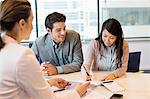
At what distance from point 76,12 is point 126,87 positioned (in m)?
2.85

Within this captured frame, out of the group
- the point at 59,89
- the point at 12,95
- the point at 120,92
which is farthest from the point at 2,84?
the point at 120,92

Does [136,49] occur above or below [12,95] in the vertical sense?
below

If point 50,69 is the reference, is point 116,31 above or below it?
above

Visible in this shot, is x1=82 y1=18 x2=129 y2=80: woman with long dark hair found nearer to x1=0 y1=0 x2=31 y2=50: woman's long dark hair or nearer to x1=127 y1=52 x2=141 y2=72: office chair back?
x1=127 y1=52 x2=141 y2=72: office chair back

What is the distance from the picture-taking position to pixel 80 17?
455cm

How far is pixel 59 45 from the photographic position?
252cm

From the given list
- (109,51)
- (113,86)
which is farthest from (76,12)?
(113,86)

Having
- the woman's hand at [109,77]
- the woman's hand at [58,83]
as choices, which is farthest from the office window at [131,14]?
the woman's hand at [58,83]

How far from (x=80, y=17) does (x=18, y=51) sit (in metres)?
3.47

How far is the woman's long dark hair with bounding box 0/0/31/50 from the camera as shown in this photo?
119 centimetres

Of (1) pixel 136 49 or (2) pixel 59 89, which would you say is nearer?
(2) pixel 59 89

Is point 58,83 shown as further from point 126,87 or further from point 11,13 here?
point 11,13

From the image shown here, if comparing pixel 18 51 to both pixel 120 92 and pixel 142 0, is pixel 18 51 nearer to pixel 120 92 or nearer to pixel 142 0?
pixel 120 92

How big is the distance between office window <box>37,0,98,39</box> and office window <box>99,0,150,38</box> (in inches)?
6.9
